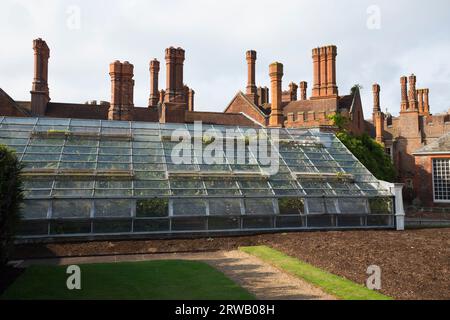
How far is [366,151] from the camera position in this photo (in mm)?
25953

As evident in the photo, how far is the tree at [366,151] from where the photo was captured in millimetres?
24688

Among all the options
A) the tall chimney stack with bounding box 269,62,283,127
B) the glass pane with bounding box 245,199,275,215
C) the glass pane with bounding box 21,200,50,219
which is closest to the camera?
the glass pane with bounding box 21,200,50,219

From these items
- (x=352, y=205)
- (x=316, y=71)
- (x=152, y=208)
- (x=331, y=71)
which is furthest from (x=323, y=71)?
(x=152, y=208)

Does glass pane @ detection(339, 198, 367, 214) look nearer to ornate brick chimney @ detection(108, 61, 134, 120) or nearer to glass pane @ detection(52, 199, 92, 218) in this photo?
glass pane @ detection(52, 199, 92, 218)

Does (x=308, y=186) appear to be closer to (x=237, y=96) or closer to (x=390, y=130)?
(x=237, y=96)

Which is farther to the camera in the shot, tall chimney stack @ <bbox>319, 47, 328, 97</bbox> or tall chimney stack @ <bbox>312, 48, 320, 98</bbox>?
tall chimney stack @ <bbox>312, 48, 320, 98</bbox>

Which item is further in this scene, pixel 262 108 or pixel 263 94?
pixel 263 94

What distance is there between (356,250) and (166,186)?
763cm

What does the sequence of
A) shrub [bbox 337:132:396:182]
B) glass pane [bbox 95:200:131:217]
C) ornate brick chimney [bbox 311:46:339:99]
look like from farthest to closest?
ornate brick chimney [bbox 311:46:339:99] → shrub [bbox 337:132:396:182] → glass pane [bbox 95:200:131:217]

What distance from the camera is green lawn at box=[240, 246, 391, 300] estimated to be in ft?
26.0

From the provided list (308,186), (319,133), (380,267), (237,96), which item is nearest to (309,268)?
(380,267)

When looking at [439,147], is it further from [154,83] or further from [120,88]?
[120,88]

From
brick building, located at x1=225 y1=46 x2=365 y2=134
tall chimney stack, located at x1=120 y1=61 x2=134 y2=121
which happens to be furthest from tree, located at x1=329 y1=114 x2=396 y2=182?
tall chimney stack, located at x1=120 y1=61 x2=134 y2=121
